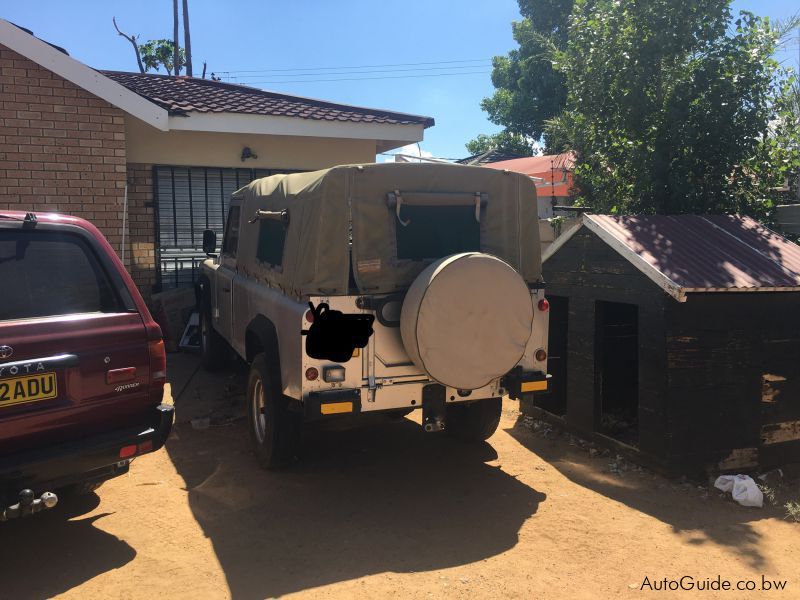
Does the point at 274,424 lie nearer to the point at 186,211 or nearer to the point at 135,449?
the point at 135,449

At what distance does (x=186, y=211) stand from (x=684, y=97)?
22.3 feet

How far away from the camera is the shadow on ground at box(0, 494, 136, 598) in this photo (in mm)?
3354

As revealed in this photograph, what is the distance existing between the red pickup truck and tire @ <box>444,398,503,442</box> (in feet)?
8.16

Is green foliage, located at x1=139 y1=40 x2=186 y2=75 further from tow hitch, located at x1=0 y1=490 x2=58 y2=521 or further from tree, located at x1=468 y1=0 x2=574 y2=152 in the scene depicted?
tow hitch, located at x1=0 y1=490 x2=58 y2=521

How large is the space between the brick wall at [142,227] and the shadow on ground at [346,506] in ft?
13.3

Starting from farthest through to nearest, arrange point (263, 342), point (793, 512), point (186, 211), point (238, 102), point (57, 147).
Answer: point (238, 102) → point (186, 211) → point (57, 147) → point (263, 342) → point (793, 512)

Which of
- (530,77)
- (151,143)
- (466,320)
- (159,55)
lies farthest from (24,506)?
(159,55)

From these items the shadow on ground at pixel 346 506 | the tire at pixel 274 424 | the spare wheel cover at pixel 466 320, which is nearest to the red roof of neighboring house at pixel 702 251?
the spare wheel cover at pixel 466 320

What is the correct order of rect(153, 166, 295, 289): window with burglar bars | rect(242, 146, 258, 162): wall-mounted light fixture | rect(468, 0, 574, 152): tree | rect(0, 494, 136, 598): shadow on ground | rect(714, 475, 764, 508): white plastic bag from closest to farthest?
rect(0, 494, 136, 598): shadow on ground, rect(714, 475, 764, 508): white plastic bag, rect(153, 166, 295, 289): window with burglar bars, rect(242, 146, 258, 162): wall-mounted light fixture, rect(468, 0, 574, 152): tree

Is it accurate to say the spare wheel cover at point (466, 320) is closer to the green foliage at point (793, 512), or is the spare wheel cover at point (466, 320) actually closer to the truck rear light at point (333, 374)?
the truck rear light at point (333, 374)

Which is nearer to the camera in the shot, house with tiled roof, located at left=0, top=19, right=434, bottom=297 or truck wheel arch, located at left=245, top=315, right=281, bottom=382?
truck wheel arch, located at left=245, top=315, right=281, bottom=382

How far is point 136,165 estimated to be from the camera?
916 cm

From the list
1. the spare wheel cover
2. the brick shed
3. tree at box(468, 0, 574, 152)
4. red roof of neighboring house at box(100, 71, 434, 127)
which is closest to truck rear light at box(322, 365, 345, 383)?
the spare wheel cover

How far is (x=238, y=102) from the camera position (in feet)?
32.4
